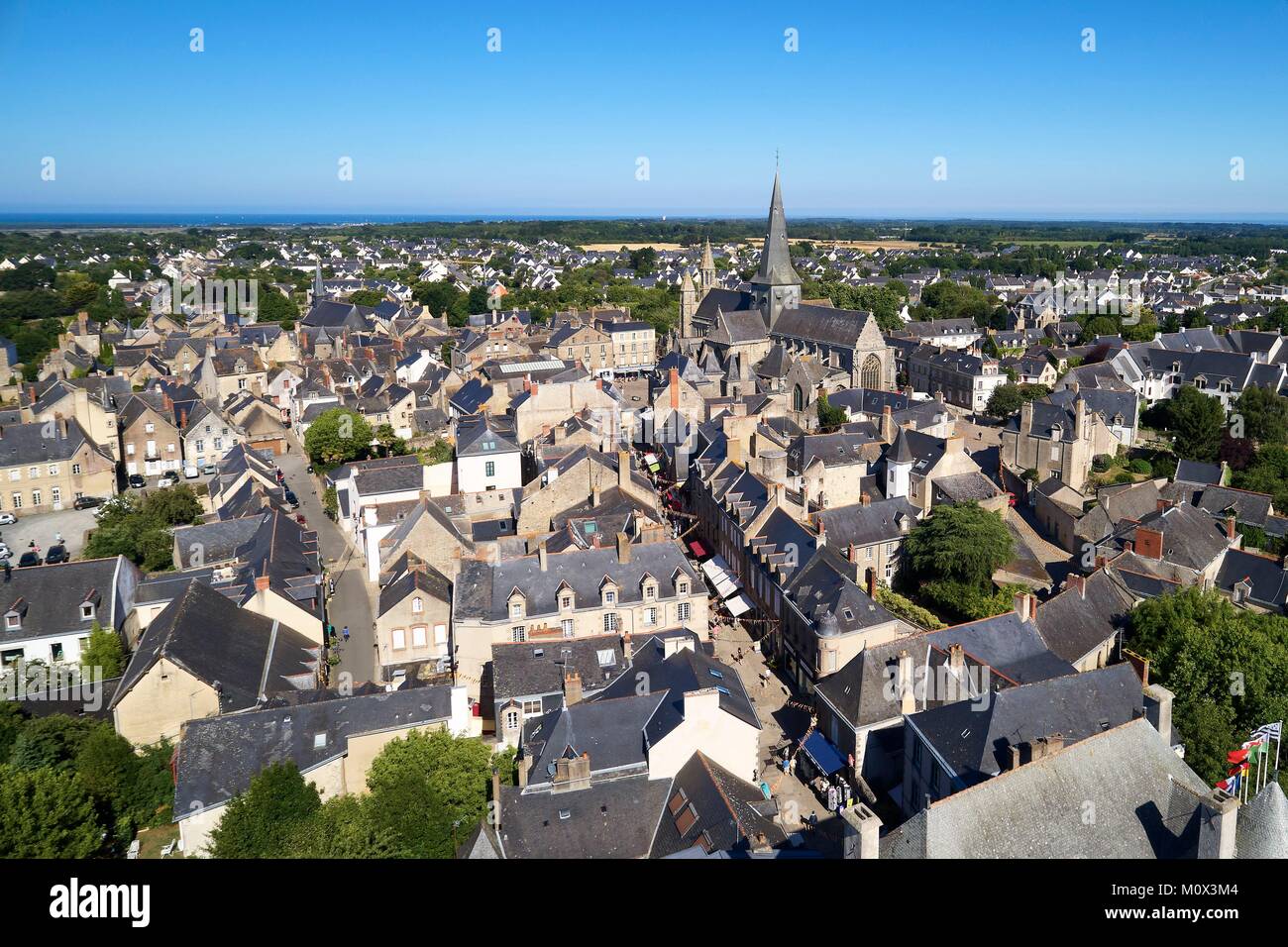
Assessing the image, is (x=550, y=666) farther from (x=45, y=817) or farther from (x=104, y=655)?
(x=104, y=655)

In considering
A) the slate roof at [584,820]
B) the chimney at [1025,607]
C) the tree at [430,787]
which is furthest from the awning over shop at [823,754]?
the tree at [430,787]

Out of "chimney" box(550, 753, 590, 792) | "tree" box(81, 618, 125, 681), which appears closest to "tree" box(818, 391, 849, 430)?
"chimney" box(550, 753, 590, 792)

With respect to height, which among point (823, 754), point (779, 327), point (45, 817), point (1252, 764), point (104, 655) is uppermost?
point (779, 327)

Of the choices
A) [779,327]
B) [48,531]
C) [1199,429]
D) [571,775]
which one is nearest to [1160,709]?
[571,775]

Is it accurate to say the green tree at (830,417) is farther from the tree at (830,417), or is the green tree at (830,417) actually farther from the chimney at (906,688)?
the chimney at (906,688)

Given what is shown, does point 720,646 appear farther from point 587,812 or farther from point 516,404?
point 516,404

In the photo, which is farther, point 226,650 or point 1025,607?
point 1025,607
